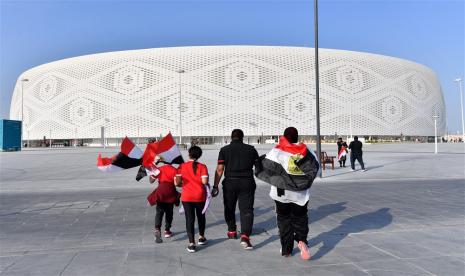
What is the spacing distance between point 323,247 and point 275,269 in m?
1.13

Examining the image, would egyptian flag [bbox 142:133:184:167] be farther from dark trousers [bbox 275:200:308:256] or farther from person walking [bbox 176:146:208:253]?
dark trousers [bbox 275:200:308:256]

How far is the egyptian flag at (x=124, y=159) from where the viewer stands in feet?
18.3

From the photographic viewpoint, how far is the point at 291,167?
458cm

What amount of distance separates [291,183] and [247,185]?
74 centimetres

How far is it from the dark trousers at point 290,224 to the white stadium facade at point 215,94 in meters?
79.3

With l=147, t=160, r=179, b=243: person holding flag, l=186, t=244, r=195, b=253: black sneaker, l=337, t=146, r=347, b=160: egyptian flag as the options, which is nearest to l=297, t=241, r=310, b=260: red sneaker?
l=186, t=244, r=195, b=253: black sneaker

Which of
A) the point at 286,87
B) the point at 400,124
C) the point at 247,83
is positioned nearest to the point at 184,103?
the point at 247,83

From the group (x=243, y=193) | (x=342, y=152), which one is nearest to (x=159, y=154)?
(x=243, y=193)

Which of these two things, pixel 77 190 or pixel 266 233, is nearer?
pixel 266 233

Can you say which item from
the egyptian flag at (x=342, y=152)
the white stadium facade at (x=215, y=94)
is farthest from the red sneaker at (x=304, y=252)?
the white stadium facade at (x=215, y=94)

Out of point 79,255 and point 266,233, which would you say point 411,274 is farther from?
point 79,255

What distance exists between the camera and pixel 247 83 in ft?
283

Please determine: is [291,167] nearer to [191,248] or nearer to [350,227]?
[191,248]

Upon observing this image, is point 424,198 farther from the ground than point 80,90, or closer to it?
closer to it
